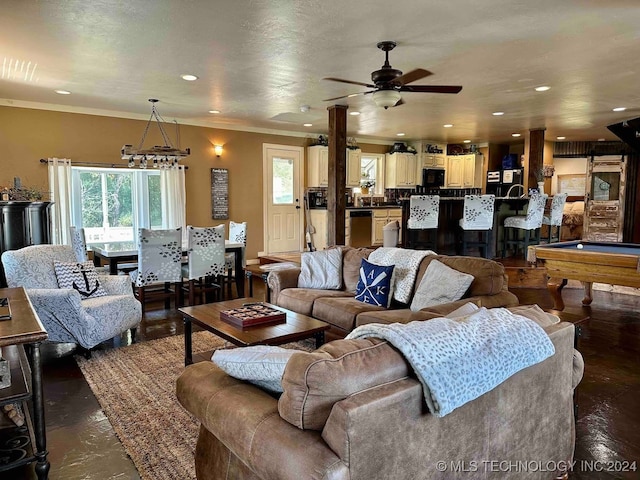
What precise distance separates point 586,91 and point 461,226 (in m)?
2.49

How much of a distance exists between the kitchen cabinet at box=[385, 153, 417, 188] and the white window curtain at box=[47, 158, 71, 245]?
6.37m

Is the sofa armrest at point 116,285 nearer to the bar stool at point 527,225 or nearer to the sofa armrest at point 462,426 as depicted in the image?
the sofa armrest at point 462,426

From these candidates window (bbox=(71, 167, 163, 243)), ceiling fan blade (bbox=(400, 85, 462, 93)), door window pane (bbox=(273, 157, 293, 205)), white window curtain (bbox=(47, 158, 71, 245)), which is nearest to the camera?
ceiling fan blade (bbox=(400, 85, 462, 93))

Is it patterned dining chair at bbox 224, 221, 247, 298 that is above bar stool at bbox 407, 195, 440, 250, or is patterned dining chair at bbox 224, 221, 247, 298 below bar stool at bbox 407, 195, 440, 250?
below

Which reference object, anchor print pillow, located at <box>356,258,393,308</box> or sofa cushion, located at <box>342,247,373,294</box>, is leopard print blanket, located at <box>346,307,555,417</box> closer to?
anchor print pillow, located at <box>356,258,393,308</box>

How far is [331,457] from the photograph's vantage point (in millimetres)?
1201

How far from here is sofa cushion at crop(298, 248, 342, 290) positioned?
435 cm

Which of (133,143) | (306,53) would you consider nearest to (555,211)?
(306,53)

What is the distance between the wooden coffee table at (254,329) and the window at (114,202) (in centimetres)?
399

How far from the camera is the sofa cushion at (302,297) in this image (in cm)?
394

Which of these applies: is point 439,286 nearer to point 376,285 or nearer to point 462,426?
point 376,285

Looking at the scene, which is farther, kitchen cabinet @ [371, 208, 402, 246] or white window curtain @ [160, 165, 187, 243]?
kitchen cabinet @ [371, 208, 402, 246]

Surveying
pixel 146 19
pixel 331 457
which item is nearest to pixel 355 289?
pixel 146 19

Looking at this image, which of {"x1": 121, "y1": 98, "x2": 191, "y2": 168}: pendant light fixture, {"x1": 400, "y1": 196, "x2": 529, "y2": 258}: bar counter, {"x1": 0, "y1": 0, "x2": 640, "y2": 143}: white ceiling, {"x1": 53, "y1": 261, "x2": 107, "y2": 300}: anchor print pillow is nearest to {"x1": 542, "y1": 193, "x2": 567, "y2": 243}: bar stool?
{"x1": 400, "y1": 196, "x2": 529, "y2": 258}: bar counter
